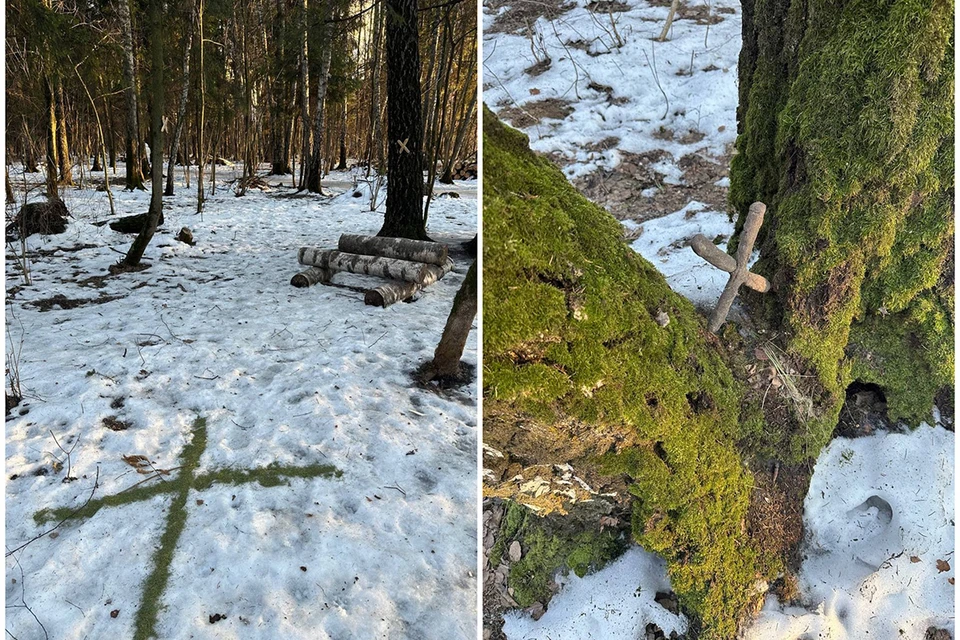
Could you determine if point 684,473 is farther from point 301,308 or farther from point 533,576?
point 301,308

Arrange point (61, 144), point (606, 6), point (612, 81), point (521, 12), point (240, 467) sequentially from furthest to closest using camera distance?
point (61, 144) → point (606, 6) → point (521, 12) → point (612, 81) → point (240, 467)

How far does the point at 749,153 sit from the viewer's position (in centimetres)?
245

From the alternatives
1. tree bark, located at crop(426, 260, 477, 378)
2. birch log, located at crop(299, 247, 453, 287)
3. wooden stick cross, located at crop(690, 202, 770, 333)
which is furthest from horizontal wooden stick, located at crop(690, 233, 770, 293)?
birch log, located at crop(299, 247, 453, 287)

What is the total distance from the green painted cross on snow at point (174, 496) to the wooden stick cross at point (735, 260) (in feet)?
6.21

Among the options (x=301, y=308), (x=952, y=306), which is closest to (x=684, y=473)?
(x=952, y=306)

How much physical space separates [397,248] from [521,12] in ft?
8.27

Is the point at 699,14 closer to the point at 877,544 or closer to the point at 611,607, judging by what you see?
the point at 877,544

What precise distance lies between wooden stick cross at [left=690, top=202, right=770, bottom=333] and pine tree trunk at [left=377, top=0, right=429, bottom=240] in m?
4.61

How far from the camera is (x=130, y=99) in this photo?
9602 millimetres

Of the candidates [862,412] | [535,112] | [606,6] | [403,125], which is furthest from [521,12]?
[862,412]

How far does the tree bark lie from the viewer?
11.4 feet

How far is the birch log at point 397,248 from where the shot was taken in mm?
6004

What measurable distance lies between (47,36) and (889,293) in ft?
21.4

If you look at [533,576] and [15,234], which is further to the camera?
[15,234]
